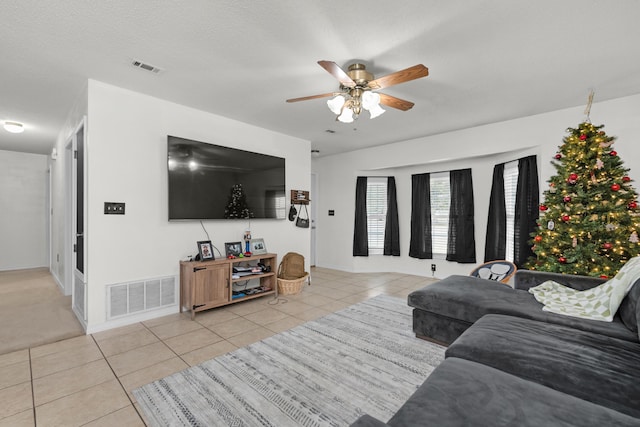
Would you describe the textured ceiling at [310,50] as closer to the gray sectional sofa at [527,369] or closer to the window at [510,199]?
the window at [510,199]

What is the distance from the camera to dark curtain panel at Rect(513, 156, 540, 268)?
3898 mm

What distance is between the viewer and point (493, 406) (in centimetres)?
110

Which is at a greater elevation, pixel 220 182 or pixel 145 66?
pixel 145 66

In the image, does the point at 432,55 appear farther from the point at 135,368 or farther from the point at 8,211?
the point at 8,211

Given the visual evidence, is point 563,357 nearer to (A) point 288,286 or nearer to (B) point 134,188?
(A) point 288,286

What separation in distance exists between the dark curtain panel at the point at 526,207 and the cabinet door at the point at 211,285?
153 inches

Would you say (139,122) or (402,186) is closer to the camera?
(139,122)

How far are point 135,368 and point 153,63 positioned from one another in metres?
2.53

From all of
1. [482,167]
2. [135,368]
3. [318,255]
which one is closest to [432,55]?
[482,167]

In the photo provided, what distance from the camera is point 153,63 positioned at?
259cm

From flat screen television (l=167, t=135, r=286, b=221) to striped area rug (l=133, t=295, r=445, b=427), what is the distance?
5.97 feet

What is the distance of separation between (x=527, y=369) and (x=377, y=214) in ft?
15.4

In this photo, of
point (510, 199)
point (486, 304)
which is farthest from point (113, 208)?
point (510, 199)

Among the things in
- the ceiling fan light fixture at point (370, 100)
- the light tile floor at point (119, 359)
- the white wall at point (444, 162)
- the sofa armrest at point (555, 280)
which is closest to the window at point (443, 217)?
the white wall at point (444, 162)
